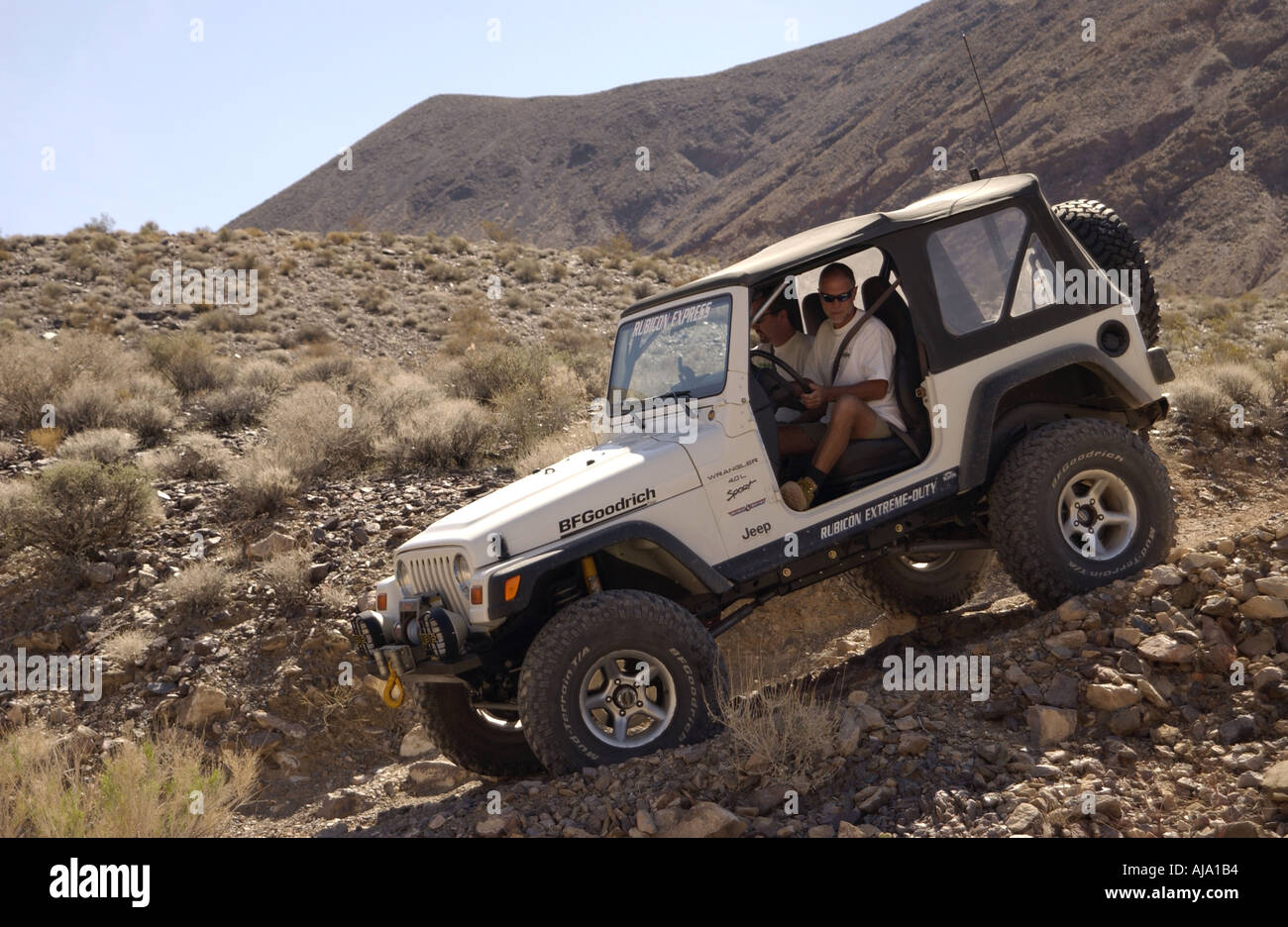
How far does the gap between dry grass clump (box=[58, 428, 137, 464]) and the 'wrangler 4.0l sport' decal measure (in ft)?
29.1

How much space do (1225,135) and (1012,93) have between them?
1449cm

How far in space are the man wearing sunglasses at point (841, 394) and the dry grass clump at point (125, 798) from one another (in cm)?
357

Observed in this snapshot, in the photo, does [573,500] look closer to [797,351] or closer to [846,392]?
[846,392]

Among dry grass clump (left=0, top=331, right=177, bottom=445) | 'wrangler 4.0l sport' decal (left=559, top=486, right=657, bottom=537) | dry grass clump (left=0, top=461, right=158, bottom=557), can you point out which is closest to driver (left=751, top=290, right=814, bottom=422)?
'wrangler 4.0l sport' decal (left=559, top=486, right=657, bottom=537)

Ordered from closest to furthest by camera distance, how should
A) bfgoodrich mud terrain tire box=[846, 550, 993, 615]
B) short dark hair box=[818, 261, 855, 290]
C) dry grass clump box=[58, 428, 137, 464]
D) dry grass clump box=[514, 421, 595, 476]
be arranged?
1. short dark hair box=[818, 261, 855, 290]
2. bfgoodrich mud terrain tire box=[846, 550, 993, 615]
3. dry grass clump box=[514, 421, 595, 476]
4. dry grass clump box=[58, 428, 137, 464]

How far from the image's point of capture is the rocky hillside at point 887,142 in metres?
41.5

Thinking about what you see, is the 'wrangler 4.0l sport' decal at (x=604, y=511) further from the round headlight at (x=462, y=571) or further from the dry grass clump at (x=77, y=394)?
the dry grass clump at (x=77, y=394)

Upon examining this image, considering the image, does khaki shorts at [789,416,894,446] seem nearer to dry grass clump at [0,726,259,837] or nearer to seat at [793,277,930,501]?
seat at [793,277,930,501]

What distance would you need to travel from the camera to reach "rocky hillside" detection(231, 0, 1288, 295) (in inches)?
1633

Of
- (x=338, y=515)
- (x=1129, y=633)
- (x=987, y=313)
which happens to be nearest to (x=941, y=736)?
(x=1129, y=633)

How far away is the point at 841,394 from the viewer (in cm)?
607

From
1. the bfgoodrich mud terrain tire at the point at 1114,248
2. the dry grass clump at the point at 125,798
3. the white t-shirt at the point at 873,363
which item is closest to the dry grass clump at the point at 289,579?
the dry grass clump at the point at 125,798

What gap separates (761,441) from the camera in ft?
19.0

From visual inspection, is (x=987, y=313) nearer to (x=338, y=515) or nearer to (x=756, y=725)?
(x=756, y=725)
